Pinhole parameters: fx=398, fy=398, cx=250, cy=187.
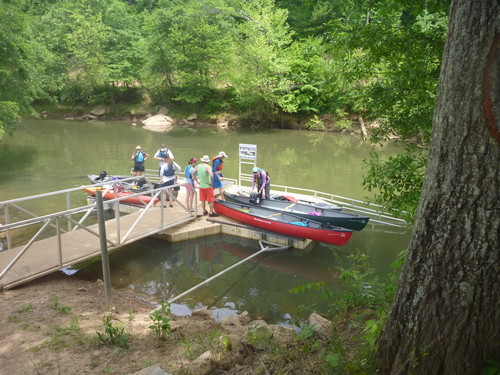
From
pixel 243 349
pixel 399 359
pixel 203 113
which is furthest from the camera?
pixel 203 113

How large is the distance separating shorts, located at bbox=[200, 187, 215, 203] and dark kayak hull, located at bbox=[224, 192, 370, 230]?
0.82 metres

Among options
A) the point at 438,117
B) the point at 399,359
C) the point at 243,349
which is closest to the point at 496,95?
the point at 438,117

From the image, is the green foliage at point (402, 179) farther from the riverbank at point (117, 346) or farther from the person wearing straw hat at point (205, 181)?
the person wearing straw hat at point (205, 181)

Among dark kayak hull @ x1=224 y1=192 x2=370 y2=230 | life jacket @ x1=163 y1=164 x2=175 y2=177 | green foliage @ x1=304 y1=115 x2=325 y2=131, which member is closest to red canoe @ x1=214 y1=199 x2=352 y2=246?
dark kayak hull @ x1=224 y1=192 x2=370 y2=230

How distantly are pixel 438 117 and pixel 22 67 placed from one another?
1900 cm

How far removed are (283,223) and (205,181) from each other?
2254 millimetres

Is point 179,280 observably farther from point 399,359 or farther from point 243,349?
point 399,359

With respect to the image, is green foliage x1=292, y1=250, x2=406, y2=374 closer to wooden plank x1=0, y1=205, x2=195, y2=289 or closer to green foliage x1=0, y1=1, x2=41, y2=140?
wooden plank x1=0, y1=205, x2=195, y2=289

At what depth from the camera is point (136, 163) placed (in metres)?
13.4

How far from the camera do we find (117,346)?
423 cm

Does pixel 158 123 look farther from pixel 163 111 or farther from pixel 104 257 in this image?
pixel 104 257

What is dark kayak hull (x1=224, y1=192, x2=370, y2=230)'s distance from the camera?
31.6 feet

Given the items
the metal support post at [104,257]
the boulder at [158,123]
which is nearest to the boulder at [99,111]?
the boulder at [158,123]

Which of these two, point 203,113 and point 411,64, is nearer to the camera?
point 411,64
